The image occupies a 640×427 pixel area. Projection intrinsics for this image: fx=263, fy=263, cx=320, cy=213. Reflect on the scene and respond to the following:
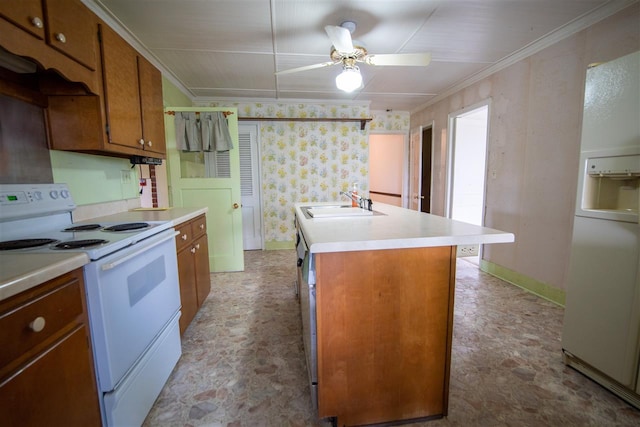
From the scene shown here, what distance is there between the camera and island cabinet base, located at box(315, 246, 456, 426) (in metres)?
1.18

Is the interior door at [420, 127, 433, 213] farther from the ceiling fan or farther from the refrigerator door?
Result: the refrigerator door

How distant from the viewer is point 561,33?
2.32 m

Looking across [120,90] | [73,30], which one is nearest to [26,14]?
[73,30]

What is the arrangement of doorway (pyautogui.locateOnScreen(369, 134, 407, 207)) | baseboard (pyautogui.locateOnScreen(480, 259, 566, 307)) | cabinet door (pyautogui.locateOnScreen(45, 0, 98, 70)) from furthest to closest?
doorway (pyautogui.locateOnScreen(369, 134, 407, 207)) < baseboard (pyautogui.locateOnScreen(480, 259, 566, 307)) < cabinet door (pyautogui.locateOnScreen(45, 0, 98, 70))

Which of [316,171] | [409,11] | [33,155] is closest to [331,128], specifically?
[316,171]

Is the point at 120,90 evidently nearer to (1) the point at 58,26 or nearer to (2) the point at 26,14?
(1) the point at 58,26

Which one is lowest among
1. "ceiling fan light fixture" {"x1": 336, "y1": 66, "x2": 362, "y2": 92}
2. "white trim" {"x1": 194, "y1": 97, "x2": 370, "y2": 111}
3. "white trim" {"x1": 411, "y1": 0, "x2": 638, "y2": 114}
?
"ceiling fan light fixture" {"x1": 336, "y1": 66, "x2": 362, "y2": 92}

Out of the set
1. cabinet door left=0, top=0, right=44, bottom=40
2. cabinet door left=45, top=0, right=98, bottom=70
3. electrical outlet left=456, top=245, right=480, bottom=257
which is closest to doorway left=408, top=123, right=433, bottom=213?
electrical outlet left=456, top=245, right=480, bottom=257

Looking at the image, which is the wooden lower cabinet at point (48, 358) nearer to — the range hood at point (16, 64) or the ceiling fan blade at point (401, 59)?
the range hood at point (16, 64)

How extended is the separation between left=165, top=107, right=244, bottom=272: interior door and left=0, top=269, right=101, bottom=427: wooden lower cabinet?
235cm

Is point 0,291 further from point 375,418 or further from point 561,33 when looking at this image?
point 561,33

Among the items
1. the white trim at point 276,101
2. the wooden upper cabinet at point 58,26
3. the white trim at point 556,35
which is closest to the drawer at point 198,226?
the wooden upper cabinet at point 58,26

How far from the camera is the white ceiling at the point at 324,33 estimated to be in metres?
2.00

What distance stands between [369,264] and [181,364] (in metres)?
1.50
